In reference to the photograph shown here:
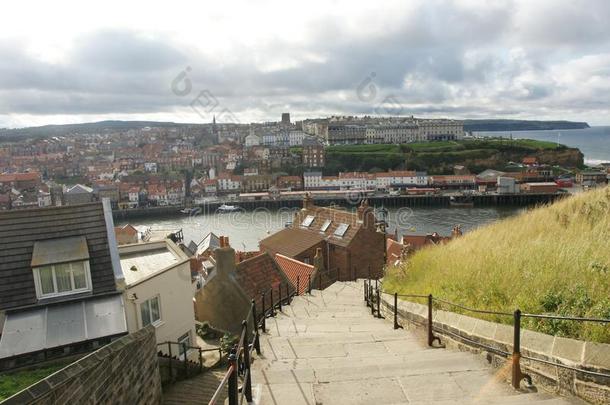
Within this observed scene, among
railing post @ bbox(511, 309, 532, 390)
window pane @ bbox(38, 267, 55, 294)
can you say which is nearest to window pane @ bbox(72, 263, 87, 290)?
window pane @ bbox(38, 267, 55, 294)

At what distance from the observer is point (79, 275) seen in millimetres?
7785

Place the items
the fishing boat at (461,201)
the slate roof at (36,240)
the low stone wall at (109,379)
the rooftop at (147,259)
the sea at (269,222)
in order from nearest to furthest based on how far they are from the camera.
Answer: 1. the low stone wall at (109,379)
2. the slate roof at (36,240)
3. the rooftop at (147,259)
4. the sea at (269,222)
5. the fishing boat at (461,201)

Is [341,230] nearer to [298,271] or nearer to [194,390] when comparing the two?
[298,271]

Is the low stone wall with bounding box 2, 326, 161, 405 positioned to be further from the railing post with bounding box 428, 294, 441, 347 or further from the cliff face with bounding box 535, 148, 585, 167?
the cliff face with bounding box 535, 148, 585, 167

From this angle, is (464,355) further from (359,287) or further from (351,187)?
(351,187)

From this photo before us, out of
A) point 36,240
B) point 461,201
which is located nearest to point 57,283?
point 36,240

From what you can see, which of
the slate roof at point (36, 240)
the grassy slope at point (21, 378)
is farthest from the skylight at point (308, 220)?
the grassy slope at point (21, 378)

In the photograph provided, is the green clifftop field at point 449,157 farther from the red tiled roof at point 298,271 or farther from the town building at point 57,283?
the town building at point 57,283

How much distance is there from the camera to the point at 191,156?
109 metres

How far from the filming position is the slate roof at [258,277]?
13062mm

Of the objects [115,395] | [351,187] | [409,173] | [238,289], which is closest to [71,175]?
[351,187]

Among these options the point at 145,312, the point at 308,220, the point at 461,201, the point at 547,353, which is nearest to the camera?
the point at 547,353

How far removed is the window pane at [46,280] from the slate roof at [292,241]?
1368cm

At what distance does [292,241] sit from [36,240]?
14954 millimetres
